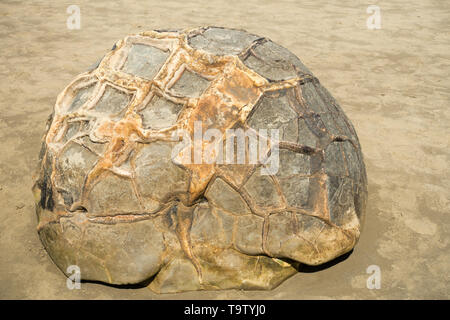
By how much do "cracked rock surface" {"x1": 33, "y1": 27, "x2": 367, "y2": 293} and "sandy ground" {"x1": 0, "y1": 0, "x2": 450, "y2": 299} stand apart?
0.22 metres

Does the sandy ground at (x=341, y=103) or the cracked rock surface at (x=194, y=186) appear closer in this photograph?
the cracked rock surface at (x=194, y=186)

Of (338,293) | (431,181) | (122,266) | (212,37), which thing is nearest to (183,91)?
(212,37)

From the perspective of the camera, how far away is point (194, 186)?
2229 millimetres

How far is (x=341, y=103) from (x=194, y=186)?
3.15 metres

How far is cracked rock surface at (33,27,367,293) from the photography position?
88.7 inches

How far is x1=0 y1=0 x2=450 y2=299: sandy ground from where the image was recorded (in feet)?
8.27

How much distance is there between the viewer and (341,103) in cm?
488

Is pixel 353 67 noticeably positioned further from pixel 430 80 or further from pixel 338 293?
pixel 338 293

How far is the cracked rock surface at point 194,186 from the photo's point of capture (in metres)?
2.25

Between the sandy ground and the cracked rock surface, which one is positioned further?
the sandy ground

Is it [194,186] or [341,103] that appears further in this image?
[341,103]

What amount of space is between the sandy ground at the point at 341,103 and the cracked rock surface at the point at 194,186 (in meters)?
0.22

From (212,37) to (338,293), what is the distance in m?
1.70

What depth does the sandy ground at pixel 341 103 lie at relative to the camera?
8.27ft
